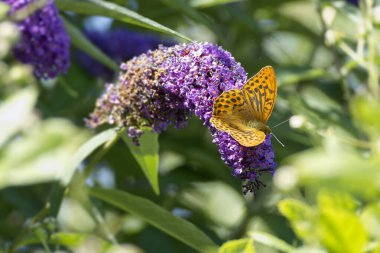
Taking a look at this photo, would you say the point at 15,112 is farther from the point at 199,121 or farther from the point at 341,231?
the point at 199,121

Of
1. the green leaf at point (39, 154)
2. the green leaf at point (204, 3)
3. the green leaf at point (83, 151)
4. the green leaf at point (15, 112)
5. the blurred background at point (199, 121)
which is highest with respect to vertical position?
the green leaf at point (15, 112)

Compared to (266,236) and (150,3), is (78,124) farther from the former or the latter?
(266,236)

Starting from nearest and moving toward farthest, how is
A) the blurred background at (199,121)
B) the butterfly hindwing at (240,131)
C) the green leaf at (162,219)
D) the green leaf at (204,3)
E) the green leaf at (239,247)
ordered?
the green leaf at (239,247)
the butterfly hindwing at (240,131)
the green leaf at (162,219)
the blurred background at (199,121)
the green leaf at (204,3)

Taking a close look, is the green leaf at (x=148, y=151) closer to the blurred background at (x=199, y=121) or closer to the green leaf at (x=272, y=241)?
the blurred background at (x=199, y=121)

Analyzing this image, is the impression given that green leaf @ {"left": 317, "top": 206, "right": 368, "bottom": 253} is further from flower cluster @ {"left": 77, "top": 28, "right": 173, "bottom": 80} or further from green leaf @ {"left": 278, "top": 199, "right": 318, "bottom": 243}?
flower cluster @ {"left": 77, "top": 28, "right": 173, "bottom": 80}

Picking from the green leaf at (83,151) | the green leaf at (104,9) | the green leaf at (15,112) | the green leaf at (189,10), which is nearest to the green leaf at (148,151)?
the green leaf at (83,151)

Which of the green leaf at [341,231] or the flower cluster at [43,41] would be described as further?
the flower cluster at [43,41]

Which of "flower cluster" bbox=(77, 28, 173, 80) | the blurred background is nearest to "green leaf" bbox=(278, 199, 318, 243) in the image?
the blurred background
